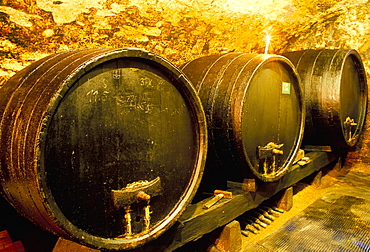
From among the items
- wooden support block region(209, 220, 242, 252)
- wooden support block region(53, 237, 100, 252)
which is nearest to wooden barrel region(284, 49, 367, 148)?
wooden support block region(209, 220, 242, 252)

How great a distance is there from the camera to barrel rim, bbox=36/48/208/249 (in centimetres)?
117

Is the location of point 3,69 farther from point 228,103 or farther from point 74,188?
point 228,103

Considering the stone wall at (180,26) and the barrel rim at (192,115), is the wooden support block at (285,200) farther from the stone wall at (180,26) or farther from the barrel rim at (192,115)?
the stone wall at (180,26)

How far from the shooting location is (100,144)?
1399mm

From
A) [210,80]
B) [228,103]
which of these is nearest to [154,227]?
[228,103]

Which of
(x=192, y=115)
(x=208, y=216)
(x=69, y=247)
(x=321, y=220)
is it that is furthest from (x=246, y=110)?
(x=321, y=220)

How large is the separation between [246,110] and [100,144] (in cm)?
126

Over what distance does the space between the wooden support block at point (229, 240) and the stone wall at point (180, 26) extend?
2149 millimetres

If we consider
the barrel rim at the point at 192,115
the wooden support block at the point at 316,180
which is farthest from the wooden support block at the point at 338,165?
the barrel rim at the point at 192,115

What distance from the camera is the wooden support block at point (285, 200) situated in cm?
336

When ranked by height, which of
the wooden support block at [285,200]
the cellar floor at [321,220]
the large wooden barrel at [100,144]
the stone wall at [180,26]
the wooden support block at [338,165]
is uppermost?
the stone wall at [180,26]

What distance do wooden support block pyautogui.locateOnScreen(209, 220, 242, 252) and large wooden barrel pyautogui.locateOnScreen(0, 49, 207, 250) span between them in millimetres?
853

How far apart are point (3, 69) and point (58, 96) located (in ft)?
4.69

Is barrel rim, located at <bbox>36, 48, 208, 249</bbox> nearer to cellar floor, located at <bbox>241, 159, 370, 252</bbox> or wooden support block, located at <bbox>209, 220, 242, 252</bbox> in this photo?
wooden support block, located at <bbox>209, 220, 242, 252</bbox>
